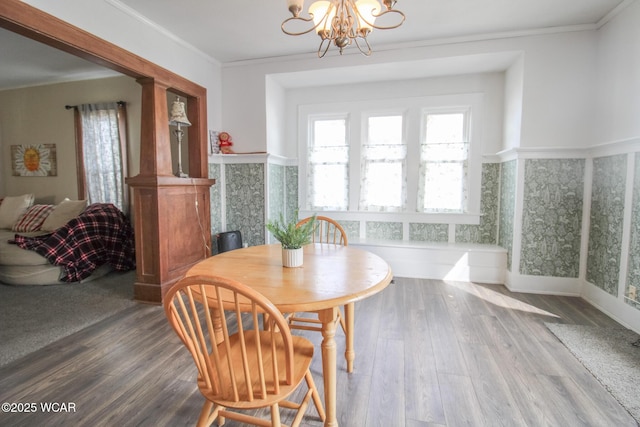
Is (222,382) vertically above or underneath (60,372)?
above

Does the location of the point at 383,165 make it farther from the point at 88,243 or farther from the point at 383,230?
the point at 88,243

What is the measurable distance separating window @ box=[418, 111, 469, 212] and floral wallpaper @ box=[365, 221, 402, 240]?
15.6 inches

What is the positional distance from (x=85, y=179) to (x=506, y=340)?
527 cm

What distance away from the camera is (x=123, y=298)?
3.14 m

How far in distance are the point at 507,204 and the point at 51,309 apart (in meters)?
4.64

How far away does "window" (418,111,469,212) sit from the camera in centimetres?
396

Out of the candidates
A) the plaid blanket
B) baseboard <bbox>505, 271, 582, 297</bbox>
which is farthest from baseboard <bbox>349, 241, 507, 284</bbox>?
the plaid blanket

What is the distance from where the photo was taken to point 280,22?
9.74ft

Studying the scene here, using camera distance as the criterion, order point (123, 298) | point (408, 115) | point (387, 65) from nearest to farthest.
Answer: point (123, 298), point (387, 65), point (408, 115)

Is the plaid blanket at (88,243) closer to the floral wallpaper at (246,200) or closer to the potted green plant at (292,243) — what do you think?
the floral wallpaper at (246,200)

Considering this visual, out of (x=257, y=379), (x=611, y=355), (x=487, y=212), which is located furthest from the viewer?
(x=487, y=212)

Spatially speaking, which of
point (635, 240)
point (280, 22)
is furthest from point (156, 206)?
point (635, 240)

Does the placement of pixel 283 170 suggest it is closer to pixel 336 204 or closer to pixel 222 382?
pixel 336 204

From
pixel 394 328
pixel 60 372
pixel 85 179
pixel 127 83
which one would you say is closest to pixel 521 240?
pixel 394 328
